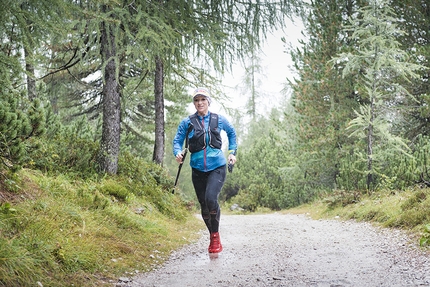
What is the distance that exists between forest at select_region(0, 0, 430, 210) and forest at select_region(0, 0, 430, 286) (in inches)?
1.5

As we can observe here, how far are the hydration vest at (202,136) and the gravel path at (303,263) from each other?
4.98ft

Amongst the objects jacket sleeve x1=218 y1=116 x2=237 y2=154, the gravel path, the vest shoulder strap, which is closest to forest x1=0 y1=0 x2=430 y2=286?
the gravel path

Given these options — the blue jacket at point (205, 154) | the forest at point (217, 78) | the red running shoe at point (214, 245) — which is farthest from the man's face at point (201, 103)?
the red running shoe at point (214, 245)

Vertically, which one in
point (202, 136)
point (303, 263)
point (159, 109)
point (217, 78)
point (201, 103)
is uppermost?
point (217, 78)

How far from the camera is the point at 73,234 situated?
4418mm

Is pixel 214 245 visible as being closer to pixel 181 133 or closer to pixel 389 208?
pixel 181 133

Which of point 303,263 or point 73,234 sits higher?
point 73,234

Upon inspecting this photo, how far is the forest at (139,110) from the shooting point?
3.94m

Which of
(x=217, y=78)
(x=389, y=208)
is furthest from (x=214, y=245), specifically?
(x=217, y=78)

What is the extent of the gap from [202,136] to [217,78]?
6286 millimetres

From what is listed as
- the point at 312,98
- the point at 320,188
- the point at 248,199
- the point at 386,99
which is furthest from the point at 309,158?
the point at 248,199

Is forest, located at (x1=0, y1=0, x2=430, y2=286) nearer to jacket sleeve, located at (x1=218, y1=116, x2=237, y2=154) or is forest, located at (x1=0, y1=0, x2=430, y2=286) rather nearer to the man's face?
the man's face

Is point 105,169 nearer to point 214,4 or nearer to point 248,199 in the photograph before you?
point 214,4

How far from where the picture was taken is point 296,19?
7582mm
